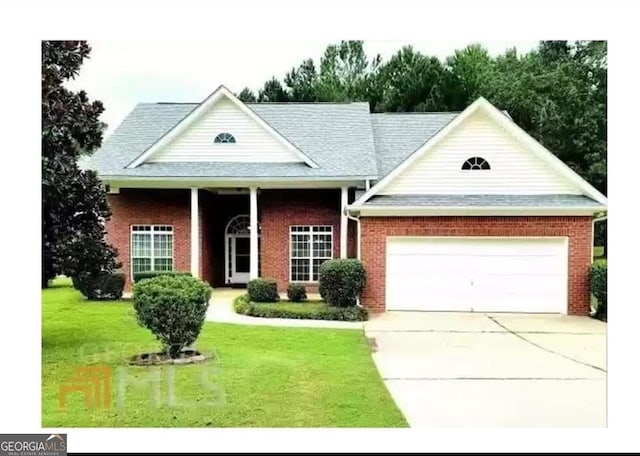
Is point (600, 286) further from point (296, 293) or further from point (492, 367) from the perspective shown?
point (296, 293)

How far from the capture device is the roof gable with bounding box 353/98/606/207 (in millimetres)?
13250

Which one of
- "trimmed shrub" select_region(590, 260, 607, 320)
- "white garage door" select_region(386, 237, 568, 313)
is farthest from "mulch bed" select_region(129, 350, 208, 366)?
"trimmed shrub" select_region(590, 260, 607, 320)

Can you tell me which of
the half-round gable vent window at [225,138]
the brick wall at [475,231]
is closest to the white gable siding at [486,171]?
the brick wall at [475,231]

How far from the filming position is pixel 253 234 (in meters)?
14.3

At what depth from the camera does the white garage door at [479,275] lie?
41.9ft

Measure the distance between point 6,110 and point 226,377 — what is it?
3689mm

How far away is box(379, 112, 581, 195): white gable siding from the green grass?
396 cm

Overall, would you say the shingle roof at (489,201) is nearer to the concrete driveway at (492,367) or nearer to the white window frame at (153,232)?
the concrete driveway at (492,367)

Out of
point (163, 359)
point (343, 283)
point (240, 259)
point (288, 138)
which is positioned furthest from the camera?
point (288, 138)

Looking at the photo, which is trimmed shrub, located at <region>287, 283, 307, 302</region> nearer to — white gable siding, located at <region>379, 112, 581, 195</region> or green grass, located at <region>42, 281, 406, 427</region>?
green grass, located at <region>42, 281, 406, 427</region>

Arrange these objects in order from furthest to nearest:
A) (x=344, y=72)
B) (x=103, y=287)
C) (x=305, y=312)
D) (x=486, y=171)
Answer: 1. (x=486, y=171)
2. (x=305, y=312)
3. (x=344, y=72)
4. (x=103, y=287)

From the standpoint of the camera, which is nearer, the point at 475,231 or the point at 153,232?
the point at 475,231

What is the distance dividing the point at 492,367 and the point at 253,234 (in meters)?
6.73

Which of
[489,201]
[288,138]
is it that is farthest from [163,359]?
[288,138]
